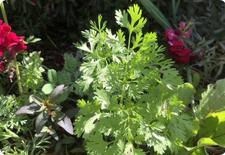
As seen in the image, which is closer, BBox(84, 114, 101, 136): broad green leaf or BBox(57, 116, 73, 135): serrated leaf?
BBox(84, 114, 101, 136): broad green leaf

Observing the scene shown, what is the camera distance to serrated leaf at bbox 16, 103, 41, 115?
95.7 inches

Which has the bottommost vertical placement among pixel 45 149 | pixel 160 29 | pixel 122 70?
pixel 45 149

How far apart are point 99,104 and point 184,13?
119 cm

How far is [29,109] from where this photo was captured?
8.05 ft

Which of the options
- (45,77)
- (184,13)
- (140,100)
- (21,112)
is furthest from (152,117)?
(184,13)

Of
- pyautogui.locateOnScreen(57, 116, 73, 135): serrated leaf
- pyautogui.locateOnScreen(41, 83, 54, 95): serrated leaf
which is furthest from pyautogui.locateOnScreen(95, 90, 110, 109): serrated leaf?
pyautogui.locateOnScreen(41, 83, 54, 95): serrated leaf

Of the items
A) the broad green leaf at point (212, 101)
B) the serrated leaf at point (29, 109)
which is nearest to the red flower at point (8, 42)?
the serrated leaf at point (29, 109)

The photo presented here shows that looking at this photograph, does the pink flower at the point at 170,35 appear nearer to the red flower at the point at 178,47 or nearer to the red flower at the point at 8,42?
the red flower at the point at 178,47

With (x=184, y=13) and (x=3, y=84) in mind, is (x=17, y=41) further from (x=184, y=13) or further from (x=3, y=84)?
(x=184, y=13)

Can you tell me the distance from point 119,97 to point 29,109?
414mm

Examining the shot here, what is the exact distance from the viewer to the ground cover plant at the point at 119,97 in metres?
2.21

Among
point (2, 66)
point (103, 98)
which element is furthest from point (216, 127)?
point (2, 66)

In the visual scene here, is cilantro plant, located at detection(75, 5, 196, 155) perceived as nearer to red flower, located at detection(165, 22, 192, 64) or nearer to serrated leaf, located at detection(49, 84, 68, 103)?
serrated leaf, located at detection(49, 84, 68, 103)

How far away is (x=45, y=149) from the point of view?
8.58ft
